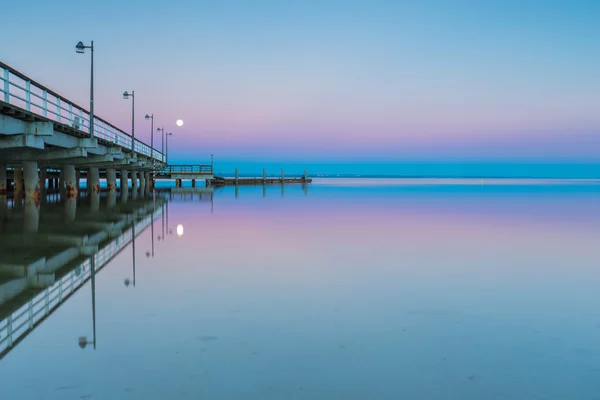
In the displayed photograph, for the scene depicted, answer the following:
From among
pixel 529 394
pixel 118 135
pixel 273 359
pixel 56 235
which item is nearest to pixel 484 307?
pixel 529 394

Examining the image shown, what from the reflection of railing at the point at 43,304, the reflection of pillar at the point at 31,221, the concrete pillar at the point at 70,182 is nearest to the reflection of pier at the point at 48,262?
the reflection of railing at the point at 43,304

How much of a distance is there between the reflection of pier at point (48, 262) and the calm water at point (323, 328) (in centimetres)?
24

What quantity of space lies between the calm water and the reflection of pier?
0.77ft

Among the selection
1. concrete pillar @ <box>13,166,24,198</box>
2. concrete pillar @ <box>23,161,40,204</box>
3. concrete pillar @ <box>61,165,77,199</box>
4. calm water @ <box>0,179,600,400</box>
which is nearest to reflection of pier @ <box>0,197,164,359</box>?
calm water @ <box>0,179,600,400</box>

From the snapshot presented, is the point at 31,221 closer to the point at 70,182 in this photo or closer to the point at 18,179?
the point at 70,182

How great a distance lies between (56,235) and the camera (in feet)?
47.6

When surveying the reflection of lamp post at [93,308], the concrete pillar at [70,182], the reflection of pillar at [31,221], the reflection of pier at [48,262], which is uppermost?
the concrete pillar at [70,182]

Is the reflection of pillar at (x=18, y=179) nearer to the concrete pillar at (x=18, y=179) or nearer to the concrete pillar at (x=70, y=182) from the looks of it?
the concrete pillar at (x=18, y=179)

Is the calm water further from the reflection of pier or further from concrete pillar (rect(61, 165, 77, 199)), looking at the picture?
concrete pillar (rect(61, 165, 77, 199))

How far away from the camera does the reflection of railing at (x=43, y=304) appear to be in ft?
19.2

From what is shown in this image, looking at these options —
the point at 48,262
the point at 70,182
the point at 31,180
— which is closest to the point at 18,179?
the point at 70,182

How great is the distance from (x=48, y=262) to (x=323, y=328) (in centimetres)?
647

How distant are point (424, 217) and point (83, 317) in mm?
17869

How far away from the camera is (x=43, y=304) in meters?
7.21
